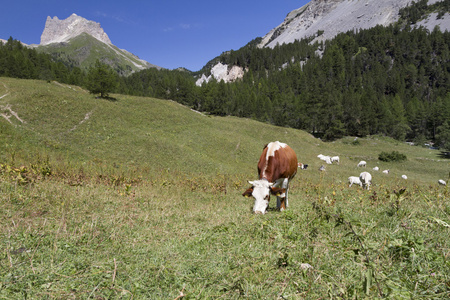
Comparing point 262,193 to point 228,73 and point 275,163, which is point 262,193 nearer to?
point 275,163

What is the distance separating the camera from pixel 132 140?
2769 cm

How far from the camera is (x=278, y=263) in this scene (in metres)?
3.13

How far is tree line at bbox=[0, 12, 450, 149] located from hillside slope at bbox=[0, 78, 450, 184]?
38.8 ft

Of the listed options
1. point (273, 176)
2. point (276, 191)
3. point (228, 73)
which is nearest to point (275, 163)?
point (273, 176)

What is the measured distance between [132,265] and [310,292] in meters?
2.65

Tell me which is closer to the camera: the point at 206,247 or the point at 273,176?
the point at 206,247

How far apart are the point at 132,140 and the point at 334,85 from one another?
358 ft

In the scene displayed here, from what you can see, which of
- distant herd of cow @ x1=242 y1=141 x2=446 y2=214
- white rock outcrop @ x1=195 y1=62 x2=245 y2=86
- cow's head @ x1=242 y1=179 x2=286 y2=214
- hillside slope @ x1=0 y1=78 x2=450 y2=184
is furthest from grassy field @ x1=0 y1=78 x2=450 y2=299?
white rock outcrop @ x1=195 y1=62 x2=245 y2=86

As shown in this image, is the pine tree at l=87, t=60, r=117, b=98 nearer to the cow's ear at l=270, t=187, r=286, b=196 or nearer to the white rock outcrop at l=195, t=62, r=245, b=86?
the cow's ear at l=270, t=187, r=286, b=196

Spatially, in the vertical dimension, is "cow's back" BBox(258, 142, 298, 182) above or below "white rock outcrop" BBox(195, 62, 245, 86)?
below

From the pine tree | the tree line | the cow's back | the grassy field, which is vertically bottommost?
the grassy field

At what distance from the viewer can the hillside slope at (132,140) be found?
20875 millimetres

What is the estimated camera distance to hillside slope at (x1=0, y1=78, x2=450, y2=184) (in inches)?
822

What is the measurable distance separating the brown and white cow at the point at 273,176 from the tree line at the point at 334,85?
42336mm
